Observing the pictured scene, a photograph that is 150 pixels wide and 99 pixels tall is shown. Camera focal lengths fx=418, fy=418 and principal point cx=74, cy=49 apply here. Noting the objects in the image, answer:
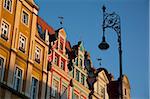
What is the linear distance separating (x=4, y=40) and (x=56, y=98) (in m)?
7.15

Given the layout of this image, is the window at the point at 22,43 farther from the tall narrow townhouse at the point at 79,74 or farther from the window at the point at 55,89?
the tall narrow townhouse at the point at 79,74

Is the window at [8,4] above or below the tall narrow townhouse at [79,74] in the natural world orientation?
above

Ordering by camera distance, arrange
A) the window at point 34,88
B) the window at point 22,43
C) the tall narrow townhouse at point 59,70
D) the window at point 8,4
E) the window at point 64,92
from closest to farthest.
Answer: the window at point 8,4, the window at point 22,43, the window at point 34,88, the tall narrow townhouse at point 59,70, the window at point 64,92

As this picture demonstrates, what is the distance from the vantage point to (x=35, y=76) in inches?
1197

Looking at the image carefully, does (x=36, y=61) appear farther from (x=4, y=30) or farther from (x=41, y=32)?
(x=4, y=30)

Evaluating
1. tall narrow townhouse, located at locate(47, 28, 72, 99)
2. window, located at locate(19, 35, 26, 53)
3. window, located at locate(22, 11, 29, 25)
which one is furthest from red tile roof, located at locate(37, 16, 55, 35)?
window, located at locate(19, 35, 26, 53)

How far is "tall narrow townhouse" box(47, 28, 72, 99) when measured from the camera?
32438 mm

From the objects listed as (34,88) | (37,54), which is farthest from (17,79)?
(37,54)

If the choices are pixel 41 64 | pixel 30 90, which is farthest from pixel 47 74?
pixel 30 90

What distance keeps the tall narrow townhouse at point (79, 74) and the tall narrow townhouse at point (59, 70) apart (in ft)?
3.77

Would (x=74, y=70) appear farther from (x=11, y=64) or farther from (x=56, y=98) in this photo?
(x=11, y=64)

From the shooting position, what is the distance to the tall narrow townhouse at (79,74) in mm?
35625

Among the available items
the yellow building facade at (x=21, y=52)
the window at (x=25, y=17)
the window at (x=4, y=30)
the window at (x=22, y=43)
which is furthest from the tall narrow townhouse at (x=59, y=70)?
the window at (x=4, y=30)

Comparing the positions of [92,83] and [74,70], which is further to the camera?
[92,83]
